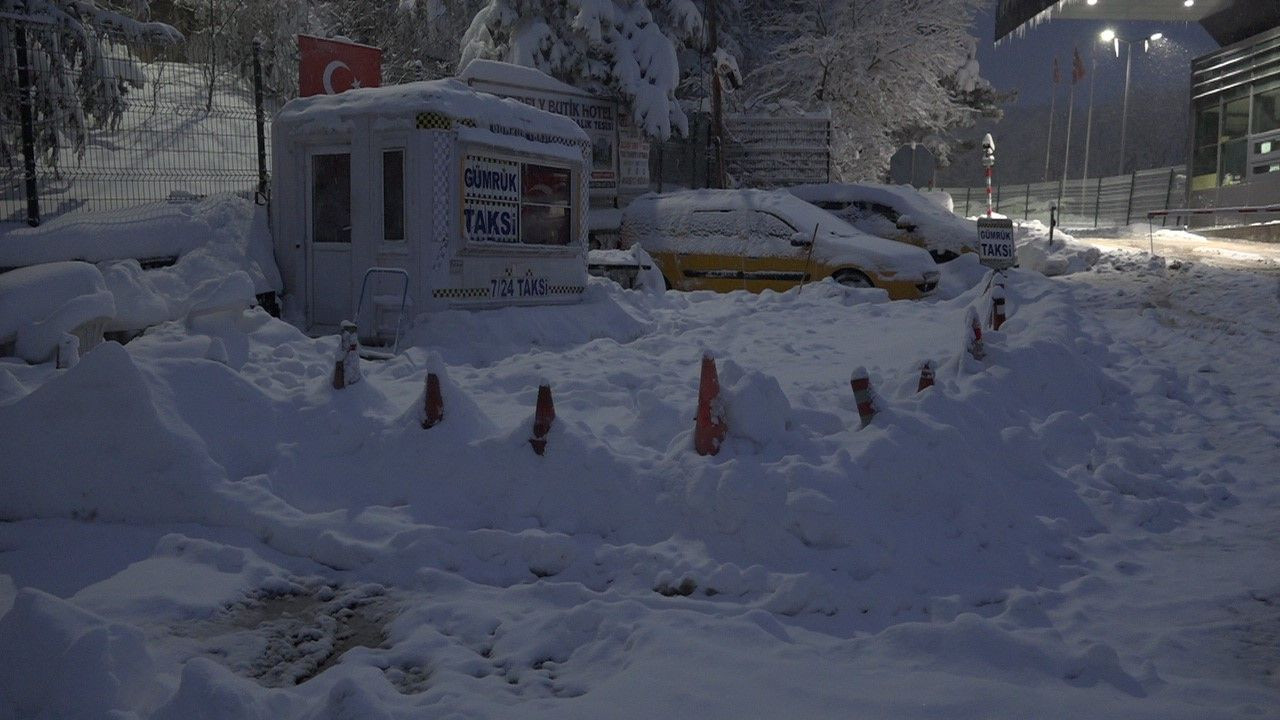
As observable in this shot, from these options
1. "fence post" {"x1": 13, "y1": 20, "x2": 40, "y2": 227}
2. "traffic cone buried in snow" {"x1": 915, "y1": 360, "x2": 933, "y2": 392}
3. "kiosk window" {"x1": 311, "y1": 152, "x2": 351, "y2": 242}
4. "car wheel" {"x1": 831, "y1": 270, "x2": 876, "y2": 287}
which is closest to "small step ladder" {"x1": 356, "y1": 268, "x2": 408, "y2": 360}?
"kiosk window" {"x1": 311, "y1": 152, "x2": 351, "y2": 242}

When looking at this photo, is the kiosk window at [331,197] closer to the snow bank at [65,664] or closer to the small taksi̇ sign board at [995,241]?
the small taksi̇ sign board at [995,241]

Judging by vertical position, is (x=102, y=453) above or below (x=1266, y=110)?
below

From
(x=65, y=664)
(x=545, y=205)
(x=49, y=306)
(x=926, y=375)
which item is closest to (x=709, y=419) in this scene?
(x=926, y=375)

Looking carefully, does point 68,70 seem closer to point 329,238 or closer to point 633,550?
point 329,238

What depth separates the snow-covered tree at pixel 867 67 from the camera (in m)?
27.4

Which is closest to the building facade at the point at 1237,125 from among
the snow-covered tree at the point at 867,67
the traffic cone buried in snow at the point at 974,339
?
the snow-covered tree at the point at 867,67

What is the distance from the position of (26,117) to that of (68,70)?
111cm

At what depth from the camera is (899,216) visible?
50.8ft

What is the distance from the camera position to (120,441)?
16.7 ft

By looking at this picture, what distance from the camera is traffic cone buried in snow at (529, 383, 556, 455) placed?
209 inches

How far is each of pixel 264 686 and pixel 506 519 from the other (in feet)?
5.70

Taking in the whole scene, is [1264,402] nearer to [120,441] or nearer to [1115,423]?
[1115,423]

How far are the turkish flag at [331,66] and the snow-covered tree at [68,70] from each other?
1744 millimetres

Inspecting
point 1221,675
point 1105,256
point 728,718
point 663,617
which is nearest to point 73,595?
point 663,617
